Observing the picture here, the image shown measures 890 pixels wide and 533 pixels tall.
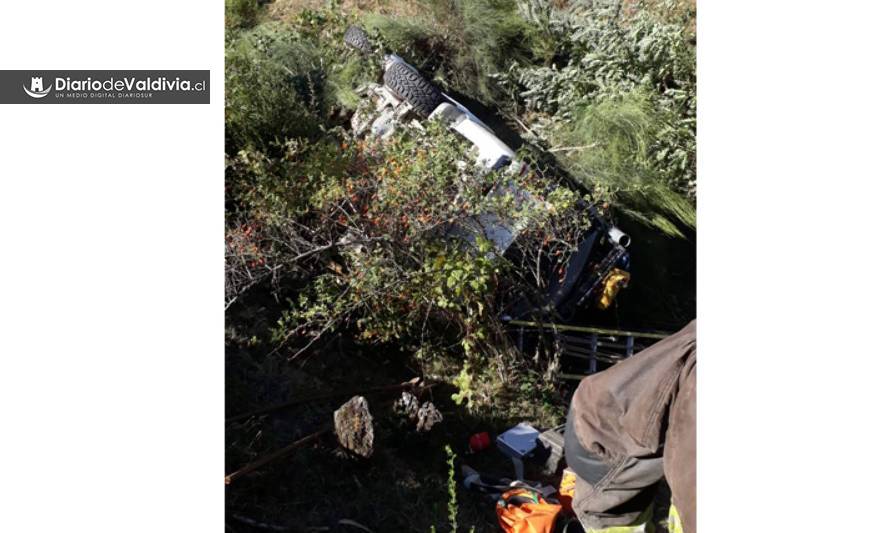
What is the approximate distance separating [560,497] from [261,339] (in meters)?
2.41

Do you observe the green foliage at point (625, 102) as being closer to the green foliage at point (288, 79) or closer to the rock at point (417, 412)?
the green foliage at point (288, 79)

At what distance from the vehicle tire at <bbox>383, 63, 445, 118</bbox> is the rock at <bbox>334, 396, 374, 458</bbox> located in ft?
9.33

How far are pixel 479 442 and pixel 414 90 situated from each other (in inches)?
120

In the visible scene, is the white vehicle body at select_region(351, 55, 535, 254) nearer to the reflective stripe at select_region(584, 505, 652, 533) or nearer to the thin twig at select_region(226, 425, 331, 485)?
the thin twig at select_region(226, 425, 331, 485)

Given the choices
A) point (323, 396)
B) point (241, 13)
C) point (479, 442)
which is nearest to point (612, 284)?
point (479, 442)

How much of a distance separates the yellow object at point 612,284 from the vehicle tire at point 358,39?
3.28m

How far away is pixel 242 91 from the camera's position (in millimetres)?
6207

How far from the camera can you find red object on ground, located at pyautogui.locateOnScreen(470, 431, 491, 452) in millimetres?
5207

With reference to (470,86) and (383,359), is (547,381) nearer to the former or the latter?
(383,359)

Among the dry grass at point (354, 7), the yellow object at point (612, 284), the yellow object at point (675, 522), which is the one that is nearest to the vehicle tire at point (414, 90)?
the dry grass at point (354, 7)

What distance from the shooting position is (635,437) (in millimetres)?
2545

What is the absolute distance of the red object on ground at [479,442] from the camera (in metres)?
5.21

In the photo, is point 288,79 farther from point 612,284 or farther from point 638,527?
point 638,527

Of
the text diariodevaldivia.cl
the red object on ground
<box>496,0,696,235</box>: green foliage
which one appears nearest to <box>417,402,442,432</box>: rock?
the red object on ground
